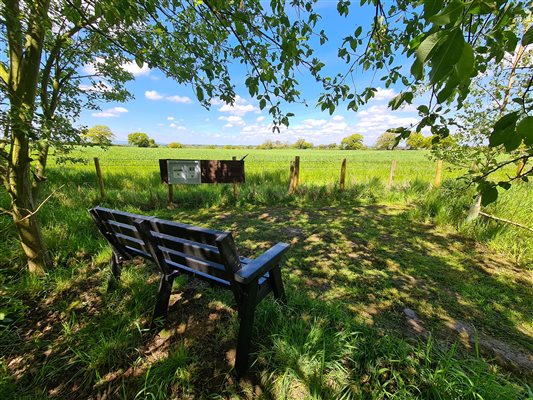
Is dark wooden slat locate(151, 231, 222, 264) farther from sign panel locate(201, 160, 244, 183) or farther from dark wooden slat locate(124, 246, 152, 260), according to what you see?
sign panel locate(201, 160, 244, 183)

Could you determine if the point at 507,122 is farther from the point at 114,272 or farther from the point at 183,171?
the point at 183,171

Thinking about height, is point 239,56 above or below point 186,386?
above

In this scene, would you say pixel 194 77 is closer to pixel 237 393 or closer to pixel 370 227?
pixel 237 393

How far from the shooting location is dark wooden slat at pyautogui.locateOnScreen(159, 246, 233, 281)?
5.45ft

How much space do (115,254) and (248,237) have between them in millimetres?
2178

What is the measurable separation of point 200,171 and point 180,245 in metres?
5.00

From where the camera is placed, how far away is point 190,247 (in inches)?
66.8

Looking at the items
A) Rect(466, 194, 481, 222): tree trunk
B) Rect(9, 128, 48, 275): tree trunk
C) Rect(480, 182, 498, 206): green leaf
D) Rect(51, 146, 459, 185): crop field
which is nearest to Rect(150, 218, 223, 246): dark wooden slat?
Rect(480, 182, 498, 206): green leaf

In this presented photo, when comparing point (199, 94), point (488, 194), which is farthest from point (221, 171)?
point (488, 194)

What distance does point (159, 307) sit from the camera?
209 cm

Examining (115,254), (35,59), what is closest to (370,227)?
(115,254)

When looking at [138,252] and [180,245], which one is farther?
[138,252]

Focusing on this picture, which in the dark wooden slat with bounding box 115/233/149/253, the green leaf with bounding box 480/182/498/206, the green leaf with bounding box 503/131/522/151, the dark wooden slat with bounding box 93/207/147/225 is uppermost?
the green leaf with bounding box 503/131/522/151

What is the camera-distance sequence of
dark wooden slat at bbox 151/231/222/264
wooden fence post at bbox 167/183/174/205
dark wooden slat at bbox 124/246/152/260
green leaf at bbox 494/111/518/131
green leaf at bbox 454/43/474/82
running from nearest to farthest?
green leaf at bbox 454/43/474/82
green leaf at bbox 494/111/518/131
dark wooden slat at bbox 151/231/222/264
dark wooden slat at bbox 124/246/152/260
wooden fence post at bbox 167/183/174/205
